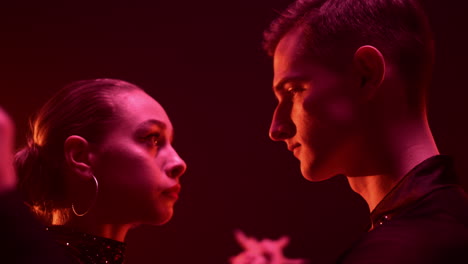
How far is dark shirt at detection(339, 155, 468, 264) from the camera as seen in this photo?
2.72 ft

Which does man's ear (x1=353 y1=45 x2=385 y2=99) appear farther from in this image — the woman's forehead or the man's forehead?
the woman's forehead

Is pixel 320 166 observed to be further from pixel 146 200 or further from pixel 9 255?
pixel 9 255

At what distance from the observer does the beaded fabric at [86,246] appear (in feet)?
3.65

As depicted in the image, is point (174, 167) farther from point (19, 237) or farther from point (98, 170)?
point (19, 237)

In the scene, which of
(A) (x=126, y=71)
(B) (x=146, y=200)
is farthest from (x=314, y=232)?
(B) (x=146, y=200)

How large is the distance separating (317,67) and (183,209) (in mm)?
1321

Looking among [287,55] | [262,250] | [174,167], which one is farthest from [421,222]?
[262,250]

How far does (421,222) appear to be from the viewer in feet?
2.86

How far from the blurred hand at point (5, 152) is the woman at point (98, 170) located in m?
0.66

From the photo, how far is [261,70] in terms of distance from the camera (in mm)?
2270

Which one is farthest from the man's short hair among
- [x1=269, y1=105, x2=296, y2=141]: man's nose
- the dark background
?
the dark background

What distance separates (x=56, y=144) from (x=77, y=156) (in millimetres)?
63

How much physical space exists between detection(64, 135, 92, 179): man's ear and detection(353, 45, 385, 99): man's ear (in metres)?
0.58

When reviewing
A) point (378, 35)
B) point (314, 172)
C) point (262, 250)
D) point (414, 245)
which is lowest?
point (262, 250)
